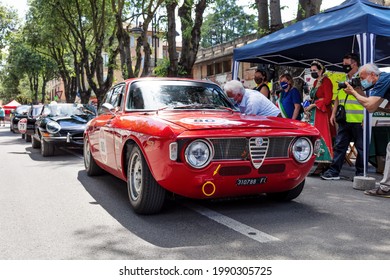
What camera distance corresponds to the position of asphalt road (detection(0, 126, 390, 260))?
3408mm

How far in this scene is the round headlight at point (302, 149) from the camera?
4.43m

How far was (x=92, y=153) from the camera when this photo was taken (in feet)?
22.4

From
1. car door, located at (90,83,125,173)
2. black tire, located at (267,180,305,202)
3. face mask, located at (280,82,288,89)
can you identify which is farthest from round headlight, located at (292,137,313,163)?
face mask, located at (280,82,288,89)

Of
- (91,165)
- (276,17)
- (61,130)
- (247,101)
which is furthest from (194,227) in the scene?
(276,17)

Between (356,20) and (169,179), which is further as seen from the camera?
(356,20)

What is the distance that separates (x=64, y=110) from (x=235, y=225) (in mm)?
9199

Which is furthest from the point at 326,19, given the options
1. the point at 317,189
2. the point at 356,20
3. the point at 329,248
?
the point at 329,248

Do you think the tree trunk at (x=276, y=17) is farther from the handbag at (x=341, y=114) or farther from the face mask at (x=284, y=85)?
the handbag at (x=341, y=114)

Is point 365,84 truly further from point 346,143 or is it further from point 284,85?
point 284,85

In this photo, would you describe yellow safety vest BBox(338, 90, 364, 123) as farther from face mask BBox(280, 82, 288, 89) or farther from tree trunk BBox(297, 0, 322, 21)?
tree trunk BBox(297, 0, 322, 21)

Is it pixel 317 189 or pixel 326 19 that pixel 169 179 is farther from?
pixel 326 19

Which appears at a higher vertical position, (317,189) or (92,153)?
(92,153)

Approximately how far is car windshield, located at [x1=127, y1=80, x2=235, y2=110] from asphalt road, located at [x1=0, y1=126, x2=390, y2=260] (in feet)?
3.88

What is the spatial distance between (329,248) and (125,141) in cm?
247
